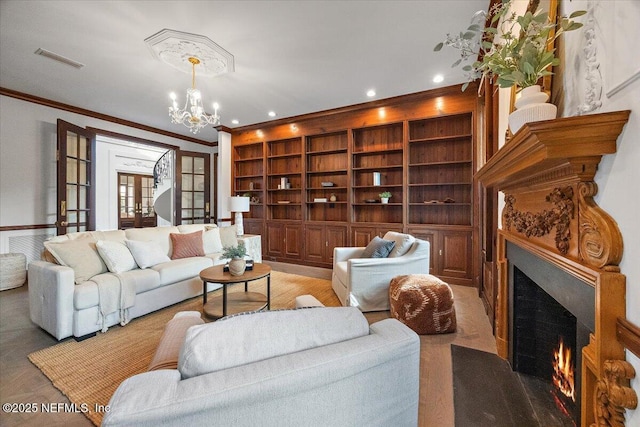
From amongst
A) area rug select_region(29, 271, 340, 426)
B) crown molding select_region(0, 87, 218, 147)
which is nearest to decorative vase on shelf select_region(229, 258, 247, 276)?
area rug select_region(29, 271, 340, 426)

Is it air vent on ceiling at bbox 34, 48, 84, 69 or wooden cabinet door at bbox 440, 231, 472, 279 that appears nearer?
air vent on ceiling at bbox 34, 48, 84, 69

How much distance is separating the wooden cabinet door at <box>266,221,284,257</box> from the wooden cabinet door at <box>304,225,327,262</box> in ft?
1.91

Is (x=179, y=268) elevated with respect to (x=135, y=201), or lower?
lower

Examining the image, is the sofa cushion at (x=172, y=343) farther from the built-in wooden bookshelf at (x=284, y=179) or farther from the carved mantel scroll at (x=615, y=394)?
the built-in wooden bookshelf at (x=284, y=179)

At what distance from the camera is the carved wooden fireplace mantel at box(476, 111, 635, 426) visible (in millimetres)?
777

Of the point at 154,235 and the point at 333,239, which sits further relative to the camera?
the point at 333,239

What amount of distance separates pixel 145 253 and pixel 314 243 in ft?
8.95

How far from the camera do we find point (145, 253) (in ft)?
9.83

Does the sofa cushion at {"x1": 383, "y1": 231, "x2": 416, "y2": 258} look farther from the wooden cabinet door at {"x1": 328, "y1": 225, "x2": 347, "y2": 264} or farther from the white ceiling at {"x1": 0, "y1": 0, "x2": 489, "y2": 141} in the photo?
the white ceiling at {"x1": 0, "y1": 0, "x2": 489, "y2": 141}

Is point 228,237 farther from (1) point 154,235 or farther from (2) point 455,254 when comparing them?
(2) point 455,254

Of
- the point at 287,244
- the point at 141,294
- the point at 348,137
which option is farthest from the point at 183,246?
the point at 348,137

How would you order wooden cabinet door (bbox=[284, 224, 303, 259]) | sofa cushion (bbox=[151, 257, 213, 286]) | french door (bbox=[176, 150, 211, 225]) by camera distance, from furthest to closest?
french door (bbox=[176, 150, 211, 225]), wooden cabinet door (bbox=[284, 224, 303, 259]), sofa cushion (bbox=[151, 257, 213, 286])

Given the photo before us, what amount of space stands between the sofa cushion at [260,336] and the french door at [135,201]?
323 inches

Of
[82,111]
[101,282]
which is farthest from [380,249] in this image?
[82,111]
